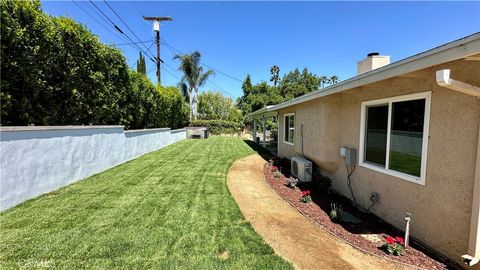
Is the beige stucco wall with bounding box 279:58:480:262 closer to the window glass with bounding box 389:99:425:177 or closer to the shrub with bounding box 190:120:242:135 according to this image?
the window glass with bounding box 389:99:425:177

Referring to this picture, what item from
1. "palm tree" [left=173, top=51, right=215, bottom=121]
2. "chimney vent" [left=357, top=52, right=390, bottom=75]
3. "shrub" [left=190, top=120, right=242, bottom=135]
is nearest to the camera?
"chimney vent" [left=357, top=52, right=390, bottom=75]

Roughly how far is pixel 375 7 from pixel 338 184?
6265mm

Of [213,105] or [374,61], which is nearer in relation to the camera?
[374,61]

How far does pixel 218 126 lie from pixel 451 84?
28970 mm

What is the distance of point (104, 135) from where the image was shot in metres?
7.32

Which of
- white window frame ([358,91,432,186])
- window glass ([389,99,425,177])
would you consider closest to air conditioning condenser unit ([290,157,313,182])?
white window frame ([358,91,432,186])

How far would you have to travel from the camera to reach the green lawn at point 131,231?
2764mm

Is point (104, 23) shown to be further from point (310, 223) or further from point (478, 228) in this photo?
point (478, 228)

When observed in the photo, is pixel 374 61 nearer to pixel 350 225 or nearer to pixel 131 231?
pixel 350 225

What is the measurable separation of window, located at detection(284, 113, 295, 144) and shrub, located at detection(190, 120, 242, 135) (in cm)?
2029

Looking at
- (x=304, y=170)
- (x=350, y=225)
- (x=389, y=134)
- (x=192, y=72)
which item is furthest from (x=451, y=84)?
(x=192, y=72)

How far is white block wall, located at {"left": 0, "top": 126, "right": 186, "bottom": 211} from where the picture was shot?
4020 millimetres

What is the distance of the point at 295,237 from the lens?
3.62 metres

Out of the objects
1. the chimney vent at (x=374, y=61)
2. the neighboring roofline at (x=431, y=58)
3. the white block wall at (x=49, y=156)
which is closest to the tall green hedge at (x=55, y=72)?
the white block wall at (x=49, y=156)
